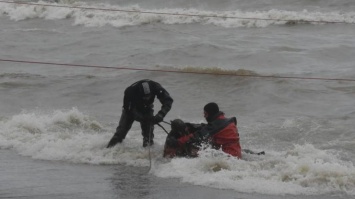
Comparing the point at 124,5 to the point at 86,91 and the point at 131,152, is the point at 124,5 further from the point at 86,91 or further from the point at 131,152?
the point at 131,152

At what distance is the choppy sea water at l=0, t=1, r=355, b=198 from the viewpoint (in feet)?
29.7

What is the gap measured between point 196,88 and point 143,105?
694 cm

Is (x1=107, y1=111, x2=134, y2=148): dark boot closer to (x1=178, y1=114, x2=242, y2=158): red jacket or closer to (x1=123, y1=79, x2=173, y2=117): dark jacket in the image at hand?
(x1=123, y1=79, x2=173, y2=117): dark jacket

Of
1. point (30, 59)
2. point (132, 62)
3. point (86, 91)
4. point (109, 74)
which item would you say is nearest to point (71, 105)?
point (86, 91)

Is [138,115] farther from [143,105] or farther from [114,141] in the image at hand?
[114,141]

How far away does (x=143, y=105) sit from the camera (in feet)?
34.0

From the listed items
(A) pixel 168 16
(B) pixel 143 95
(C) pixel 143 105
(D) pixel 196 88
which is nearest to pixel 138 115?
(C) pixel 143 105

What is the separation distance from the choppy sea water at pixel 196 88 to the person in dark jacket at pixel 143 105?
332 mm

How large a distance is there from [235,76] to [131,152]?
25.9ft

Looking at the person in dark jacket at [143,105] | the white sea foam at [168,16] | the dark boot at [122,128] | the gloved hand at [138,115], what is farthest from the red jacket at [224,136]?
the white sea foam at [168,16]

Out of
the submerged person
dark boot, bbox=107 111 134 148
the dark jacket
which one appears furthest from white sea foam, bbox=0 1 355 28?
the submerged person

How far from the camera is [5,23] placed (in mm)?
32312

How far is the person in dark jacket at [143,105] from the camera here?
33.0 feet

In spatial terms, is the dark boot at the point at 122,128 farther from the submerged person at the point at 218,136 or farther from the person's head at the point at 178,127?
the submerged person at the point at 218,136
